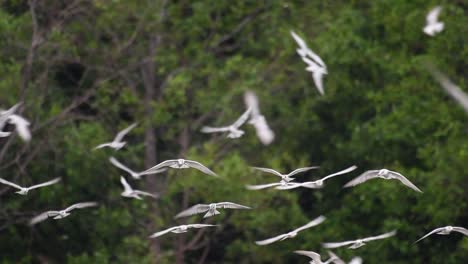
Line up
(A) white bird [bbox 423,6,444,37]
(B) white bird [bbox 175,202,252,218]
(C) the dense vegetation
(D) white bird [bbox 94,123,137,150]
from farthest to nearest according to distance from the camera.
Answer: (C) the dense vegetation, (A) white bird [bbox 423,6,444,37], (D) white bird [bbox 94,123,137,150], (B) white bird [bbox 175,202,252,218]

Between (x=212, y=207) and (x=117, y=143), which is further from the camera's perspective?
(x=117, y=143)

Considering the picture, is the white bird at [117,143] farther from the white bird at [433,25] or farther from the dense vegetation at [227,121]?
the white bird at [433,25]

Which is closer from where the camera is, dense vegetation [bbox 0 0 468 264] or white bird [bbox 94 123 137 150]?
white bird [bbox 94 123 137 150]

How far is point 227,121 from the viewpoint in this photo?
2062cm

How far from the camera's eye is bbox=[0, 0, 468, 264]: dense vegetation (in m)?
19.5

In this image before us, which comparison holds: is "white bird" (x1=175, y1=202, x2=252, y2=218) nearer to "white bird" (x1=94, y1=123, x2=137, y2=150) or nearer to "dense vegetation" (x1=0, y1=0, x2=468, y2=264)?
"white bird" (x1=94, y1=123, x2=137, y2=150)

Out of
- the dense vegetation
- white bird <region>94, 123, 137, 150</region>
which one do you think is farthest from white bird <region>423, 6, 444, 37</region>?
white bird <region>94, 123, 137, 150</region>

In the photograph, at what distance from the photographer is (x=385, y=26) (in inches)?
841

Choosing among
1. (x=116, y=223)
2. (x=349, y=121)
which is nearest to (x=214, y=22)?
(x=349, y=121)

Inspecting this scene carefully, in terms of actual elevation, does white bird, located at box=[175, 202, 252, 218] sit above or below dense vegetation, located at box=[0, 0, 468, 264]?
above

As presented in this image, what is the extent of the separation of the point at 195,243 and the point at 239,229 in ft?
2.44

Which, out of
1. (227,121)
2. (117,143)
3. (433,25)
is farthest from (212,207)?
(227,121)

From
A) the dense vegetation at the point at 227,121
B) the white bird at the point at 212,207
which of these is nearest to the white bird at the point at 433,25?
the dense vegetation at the point at 227,121

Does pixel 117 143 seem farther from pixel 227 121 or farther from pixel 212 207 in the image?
pixel 227 121
